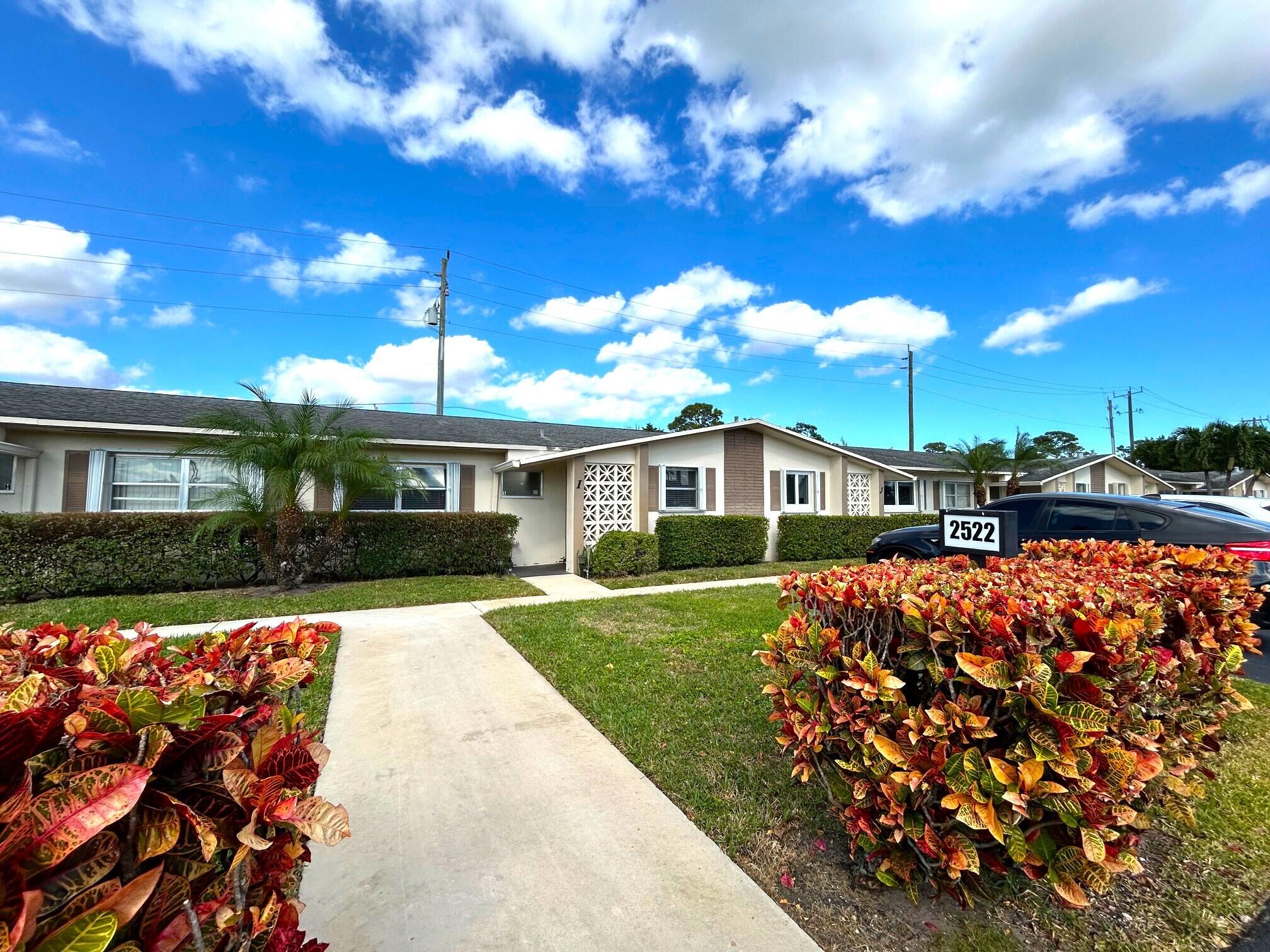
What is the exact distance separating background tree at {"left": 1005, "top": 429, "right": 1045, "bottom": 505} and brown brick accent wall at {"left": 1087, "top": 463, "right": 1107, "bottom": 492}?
5790 mm

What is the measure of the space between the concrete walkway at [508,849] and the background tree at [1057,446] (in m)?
23.0

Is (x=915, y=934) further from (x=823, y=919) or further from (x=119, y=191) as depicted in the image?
(x=119, y=191)

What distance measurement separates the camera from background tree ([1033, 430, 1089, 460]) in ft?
69.4

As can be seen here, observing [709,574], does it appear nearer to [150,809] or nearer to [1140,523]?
[1140,523]

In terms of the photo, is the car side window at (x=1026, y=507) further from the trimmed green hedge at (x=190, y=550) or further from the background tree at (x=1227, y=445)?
the background tree at (x=1227, y=445)

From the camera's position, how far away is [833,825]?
2.73 m

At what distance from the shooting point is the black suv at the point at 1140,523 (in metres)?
6.00

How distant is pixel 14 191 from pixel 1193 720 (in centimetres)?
2403

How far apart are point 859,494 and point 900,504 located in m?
3.47

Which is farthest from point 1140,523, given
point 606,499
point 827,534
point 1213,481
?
point 1213,481

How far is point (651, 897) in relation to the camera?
7.39ft

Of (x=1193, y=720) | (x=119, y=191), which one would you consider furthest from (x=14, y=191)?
(x=1193, y=720)

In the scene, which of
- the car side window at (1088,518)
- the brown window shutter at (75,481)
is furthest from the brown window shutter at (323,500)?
the car side window at (1088,518)

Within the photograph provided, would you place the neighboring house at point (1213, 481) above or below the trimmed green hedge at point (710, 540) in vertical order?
above
